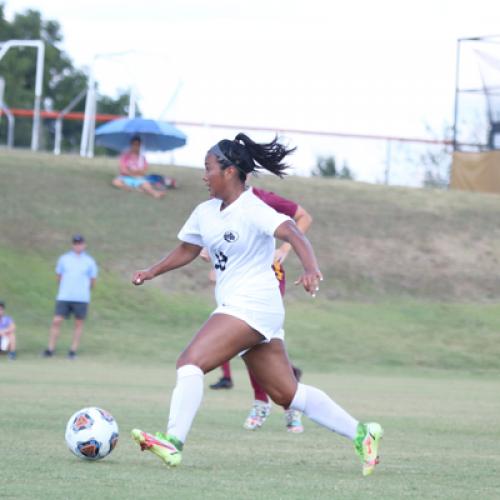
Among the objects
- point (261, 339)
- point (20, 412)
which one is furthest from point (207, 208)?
point (20, 412)

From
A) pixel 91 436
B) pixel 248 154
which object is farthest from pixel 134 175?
pixel 91 436

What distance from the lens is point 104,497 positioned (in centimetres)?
634

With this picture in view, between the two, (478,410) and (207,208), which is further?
(478,410)

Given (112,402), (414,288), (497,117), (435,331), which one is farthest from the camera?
(497,117)

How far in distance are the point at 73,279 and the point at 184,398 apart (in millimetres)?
14663

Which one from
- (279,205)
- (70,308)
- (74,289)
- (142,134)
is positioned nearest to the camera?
(279,205)

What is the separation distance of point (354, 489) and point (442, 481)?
29.4 inches

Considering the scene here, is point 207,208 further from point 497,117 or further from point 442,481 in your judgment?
point 497,117

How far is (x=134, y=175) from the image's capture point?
101 ft

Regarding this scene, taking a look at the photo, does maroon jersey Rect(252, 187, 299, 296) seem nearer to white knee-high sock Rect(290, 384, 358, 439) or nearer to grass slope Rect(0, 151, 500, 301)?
white knee-high sock Rect(290, 384, 358, 439)

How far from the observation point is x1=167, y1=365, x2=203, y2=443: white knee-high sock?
297 inches

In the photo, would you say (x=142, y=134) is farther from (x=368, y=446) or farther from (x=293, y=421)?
(x=368, y=446)

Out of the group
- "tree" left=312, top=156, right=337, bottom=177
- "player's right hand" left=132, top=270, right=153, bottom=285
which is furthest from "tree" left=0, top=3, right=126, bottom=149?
"player's right hand" left=132, top=270, right=153, bottom=285

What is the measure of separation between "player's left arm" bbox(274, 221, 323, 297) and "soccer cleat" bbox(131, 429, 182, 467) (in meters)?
1.19
